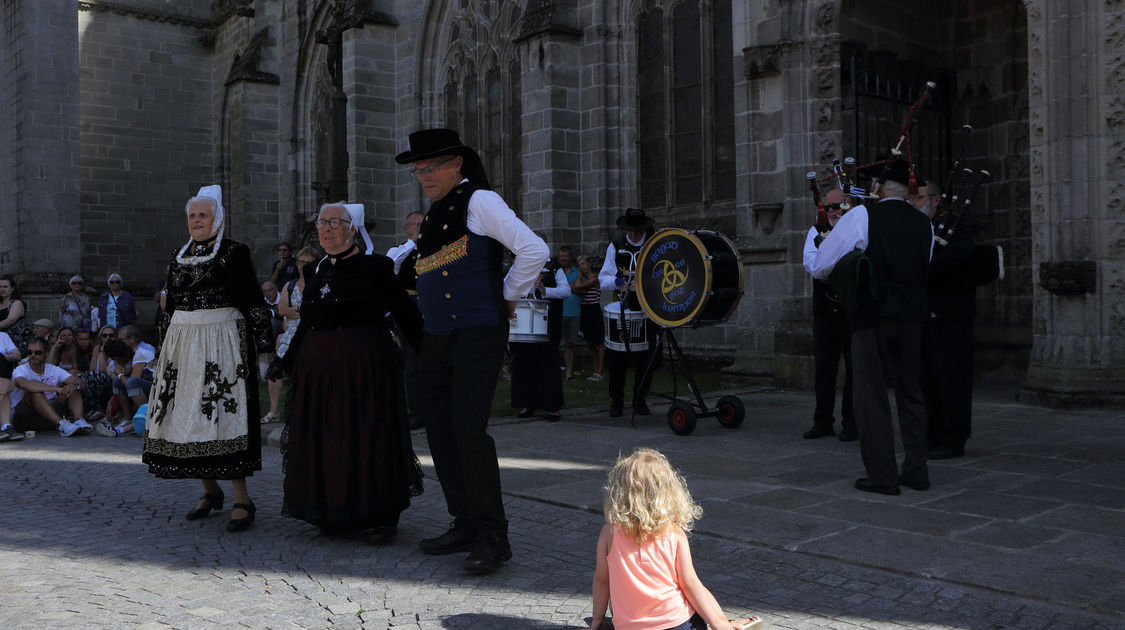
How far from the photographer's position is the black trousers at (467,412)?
4754 mm

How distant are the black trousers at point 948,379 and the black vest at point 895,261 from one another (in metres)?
1.20

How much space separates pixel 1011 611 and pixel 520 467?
13.1ft

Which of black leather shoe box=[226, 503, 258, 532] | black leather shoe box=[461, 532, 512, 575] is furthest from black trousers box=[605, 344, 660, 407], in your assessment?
black leather shoe box=[461, 532, 512, 575]

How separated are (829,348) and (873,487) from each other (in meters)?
2.51

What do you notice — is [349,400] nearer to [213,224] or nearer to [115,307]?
[213,224]

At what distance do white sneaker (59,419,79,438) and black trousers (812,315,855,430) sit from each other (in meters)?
7.52

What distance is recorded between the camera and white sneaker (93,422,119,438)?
410 inches

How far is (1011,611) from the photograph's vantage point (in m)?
3.87

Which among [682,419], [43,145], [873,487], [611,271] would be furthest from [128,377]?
[43,145]

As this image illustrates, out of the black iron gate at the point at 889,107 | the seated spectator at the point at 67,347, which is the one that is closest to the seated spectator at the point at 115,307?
the seated spectator at the point at 67,347

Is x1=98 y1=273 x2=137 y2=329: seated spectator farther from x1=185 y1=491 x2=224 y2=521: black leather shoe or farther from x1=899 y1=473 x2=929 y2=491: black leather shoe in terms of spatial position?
x1=899 y1=473 x2=929 y2=491: black leather shoe

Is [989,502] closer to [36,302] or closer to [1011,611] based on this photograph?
[1011,611]

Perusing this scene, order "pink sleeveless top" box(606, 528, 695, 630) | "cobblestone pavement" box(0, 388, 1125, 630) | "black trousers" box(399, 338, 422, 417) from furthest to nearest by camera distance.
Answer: "black trousers" box(399, 338, 422, 417)
"cobblestone pavement" box(0, 388, 1125, 630)
"pink sleeveless top" box(606, 528, 695, 630)

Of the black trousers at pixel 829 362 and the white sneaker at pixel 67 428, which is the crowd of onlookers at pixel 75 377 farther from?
the black trousers at pixel 829 362
